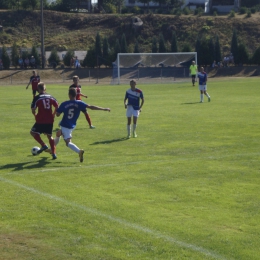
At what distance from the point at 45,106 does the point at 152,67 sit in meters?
46.4

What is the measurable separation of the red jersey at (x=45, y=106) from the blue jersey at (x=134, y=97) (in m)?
4.65

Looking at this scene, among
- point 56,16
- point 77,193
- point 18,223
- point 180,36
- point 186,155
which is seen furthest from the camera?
point 56,16

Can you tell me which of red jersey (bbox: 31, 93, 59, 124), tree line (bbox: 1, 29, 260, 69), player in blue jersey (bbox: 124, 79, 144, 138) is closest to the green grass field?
player in blue jersey (bbox: 124, 79, 144, 138)

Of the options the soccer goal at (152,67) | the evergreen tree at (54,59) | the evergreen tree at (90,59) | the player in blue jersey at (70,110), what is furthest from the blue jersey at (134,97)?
the evergreen tree at (54,59)

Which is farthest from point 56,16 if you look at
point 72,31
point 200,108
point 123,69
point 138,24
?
point 200,108

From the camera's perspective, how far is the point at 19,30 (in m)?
93.0

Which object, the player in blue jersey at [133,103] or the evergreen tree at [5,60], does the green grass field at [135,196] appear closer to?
the player in blue jersey at [133,103]

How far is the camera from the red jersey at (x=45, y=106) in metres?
14.7

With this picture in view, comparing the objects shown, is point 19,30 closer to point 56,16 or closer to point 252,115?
point 56,16

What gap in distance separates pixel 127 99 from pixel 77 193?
8.53 meters

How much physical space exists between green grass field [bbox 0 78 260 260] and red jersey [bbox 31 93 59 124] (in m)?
1.01

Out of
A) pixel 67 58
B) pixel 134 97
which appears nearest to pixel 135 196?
pixel 134 97

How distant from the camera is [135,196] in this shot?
10.9 meters

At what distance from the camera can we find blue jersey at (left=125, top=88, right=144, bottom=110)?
19016mm
